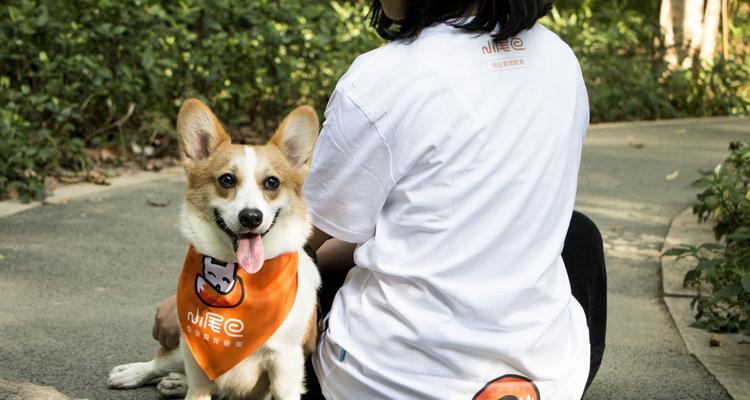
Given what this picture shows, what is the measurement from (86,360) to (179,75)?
15.7 feet

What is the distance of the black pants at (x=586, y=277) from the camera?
3.18m

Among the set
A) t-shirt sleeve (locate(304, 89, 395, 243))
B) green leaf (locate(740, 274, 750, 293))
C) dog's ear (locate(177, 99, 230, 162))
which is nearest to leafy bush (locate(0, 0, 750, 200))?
green leaf (locate(740, 274, 750, 293))

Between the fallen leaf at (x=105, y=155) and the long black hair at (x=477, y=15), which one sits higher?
the long black hair at (x=477, y=15)

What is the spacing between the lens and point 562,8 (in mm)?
15445

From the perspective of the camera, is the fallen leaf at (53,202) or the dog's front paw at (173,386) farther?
the fallen leaf at (53,202)

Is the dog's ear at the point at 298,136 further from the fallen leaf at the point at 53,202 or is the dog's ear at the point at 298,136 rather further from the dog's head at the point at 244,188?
the fallen leaf at the point at 53,202

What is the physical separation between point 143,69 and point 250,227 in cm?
535

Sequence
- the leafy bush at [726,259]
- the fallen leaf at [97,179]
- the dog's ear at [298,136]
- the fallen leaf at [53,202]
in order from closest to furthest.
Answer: the dog's ear at [298,136]
the leafy bush at [726,259]
the fallen leaf at [53,202]
the fallen leaf at [97,179]

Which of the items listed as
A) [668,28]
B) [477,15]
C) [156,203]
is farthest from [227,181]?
[668,28]

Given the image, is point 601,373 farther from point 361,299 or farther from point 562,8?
point 562,8

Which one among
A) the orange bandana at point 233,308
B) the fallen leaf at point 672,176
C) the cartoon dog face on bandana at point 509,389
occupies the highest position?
the orange bandana at point 233,308

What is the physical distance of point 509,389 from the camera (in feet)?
8.29

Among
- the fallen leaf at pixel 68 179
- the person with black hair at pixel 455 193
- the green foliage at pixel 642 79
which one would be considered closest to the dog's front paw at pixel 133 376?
the person with black hair at pixel 455 193

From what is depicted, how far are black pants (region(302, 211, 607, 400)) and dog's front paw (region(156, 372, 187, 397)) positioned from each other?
0.52m
